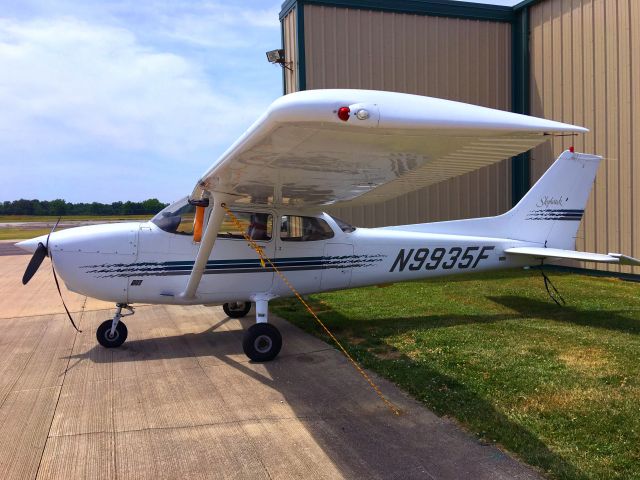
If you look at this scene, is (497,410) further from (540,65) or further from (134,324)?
(540,65)

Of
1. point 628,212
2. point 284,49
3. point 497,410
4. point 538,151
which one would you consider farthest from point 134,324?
point 538,151

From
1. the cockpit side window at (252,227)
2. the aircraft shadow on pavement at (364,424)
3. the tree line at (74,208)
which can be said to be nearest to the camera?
the aircraft shadow on pavement at (364,424)

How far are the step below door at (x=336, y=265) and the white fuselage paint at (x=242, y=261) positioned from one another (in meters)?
0.01

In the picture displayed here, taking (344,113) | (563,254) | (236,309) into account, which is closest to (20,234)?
(236,309)

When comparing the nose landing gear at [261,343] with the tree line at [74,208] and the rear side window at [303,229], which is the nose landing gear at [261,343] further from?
the tree line at [74,208]

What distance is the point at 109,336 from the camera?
6145 millimetres

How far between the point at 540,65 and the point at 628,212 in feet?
15.6

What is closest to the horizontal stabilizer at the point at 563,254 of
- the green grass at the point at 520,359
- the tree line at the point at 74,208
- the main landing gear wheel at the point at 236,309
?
the green grass at the point at 520,359

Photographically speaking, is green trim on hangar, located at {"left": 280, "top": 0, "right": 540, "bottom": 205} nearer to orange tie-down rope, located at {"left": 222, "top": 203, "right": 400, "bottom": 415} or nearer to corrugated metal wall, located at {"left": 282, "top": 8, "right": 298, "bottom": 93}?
corrugated metal wall, located at {"left": 282, "top": 8, "right": 298, "bottom": 93}

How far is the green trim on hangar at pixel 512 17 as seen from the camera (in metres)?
12.9

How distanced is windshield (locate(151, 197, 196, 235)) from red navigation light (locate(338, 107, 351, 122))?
4.20 m

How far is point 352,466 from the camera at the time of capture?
3213 mm

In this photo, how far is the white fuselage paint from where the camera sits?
5906 millimetres

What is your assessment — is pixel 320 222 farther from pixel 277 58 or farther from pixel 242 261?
pixel 277 58
